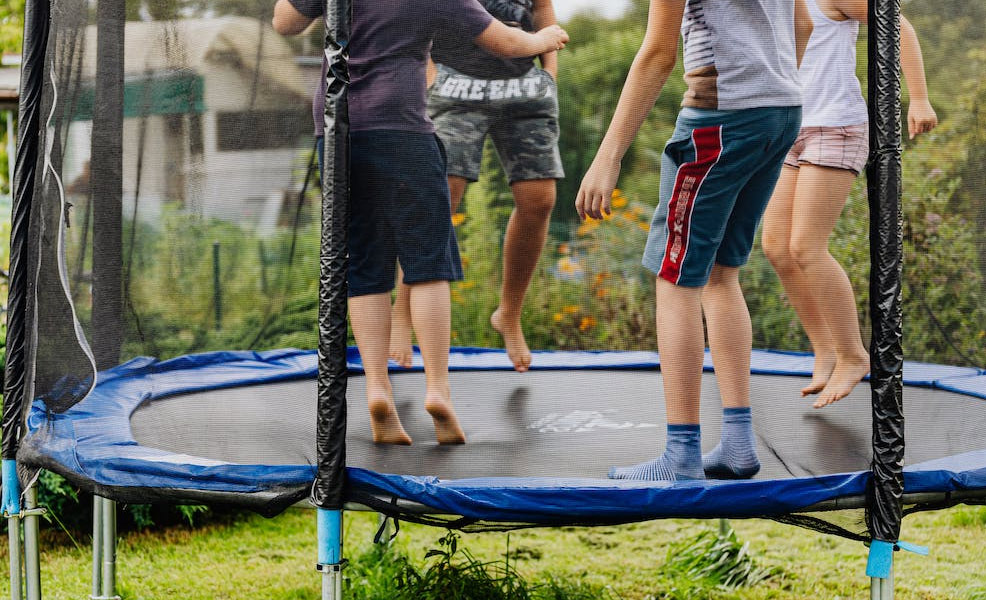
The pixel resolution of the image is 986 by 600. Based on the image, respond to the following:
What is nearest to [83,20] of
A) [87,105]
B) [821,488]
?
[87,105]

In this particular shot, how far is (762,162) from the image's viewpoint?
5.69 ft

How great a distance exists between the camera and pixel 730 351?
184 cm

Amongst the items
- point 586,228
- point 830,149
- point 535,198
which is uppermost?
point 830,149

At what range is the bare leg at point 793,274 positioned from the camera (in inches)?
72.7

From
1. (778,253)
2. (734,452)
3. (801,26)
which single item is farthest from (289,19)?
(734,452)

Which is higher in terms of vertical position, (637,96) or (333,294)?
(637,96)

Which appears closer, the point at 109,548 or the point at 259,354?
the point at 259,354

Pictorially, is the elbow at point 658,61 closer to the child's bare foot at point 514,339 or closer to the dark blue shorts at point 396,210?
the dark blue shorts at point 396,210

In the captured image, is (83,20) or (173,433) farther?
(83,20)

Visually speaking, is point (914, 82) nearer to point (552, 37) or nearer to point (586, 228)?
point (552, 37)

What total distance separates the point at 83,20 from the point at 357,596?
1453mm

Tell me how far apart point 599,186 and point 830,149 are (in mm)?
443

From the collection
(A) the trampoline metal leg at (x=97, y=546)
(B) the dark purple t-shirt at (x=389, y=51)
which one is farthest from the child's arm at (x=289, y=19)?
(A) the trampoline metal leg at (x=97, y=546)

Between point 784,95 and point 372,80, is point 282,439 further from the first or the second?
point 784,95
